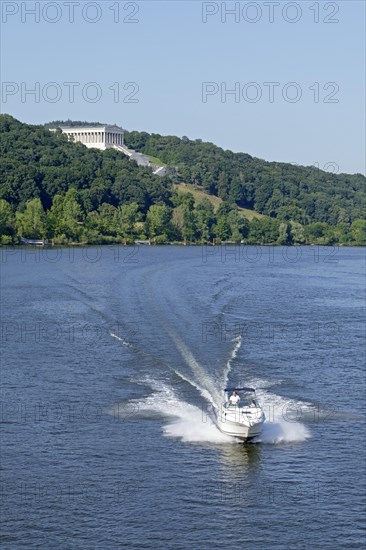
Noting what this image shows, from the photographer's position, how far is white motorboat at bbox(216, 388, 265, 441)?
49.2 m

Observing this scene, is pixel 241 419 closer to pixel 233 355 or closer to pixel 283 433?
pixel 283 433

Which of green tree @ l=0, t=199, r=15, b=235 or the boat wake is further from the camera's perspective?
green tree @ l=0, t=199, r=15, b=235

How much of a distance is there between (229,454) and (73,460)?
27.7ft

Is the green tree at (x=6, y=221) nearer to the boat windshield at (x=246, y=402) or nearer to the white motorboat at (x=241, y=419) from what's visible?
the boat windshield at (x=246, y=402)

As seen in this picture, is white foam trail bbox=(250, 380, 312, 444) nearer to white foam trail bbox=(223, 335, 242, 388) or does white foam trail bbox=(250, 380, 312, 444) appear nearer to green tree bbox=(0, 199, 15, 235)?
white foam trail bbox=(223, 335, 242, 388)

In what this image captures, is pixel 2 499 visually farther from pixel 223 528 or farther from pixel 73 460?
pixel 223 528

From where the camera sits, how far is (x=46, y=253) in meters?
164

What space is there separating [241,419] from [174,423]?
4.81 m

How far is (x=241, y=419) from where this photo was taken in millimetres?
49312

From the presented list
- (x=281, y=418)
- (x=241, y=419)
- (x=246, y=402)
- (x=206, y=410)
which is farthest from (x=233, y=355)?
(x=241, y=419)

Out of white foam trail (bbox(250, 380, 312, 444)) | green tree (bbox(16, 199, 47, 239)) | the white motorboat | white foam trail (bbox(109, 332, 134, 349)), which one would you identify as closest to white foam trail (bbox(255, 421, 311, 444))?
white foam trail (bbox(250, 380, 312, 444))

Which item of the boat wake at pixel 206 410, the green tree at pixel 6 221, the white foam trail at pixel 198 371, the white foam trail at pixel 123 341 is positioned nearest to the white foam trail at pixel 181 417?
the boat wake at pixel 206 410

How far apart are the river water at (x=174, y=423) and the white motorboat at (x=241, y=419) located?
26.7 inches

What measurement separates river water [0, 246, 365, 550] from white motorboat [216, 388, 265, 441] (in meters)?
0.68
